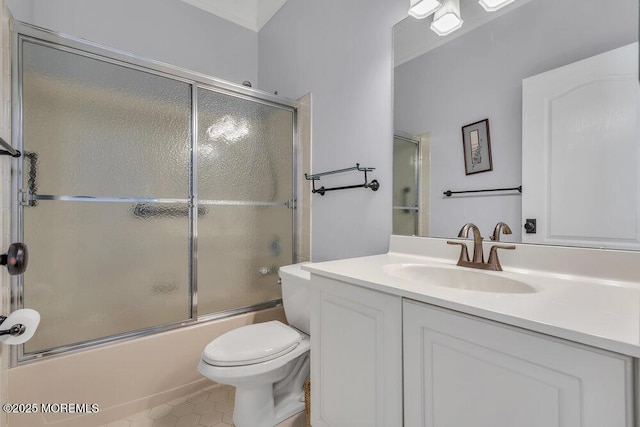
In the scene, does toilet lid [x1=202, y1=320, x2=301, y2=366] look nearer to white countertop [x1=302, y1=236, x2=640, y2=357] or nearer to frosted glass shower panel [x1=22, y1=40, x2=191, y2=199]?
white countertop [x1=302, y1=236, x2=640, y2=357]

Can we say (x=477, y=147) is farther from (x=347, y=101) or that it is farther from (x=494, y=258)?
(x=347, y=101)

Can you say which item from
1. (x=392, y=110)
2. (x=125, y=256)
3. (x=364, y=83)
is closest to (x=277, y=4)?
(x=364, y=83)

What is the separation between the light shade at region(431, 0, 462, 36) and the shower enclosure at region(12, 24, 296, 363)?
42.9 inches

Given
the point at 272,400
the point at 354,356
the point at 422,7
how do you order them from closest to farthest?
the point at 354,356 → the point at 422,7 → the point at 272,400

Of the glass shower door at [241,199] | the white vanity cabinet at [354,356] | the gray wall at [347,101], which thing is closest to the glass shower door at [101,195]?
the glass shower door at [241,199]

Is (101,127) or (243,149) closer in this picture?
(101,127)

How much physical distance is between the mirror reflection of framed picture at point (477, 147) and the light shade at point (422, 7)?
556 mm

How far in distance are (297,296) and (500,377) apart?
3.56ft

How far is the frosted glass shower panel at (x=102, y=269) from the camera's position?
4.26ft

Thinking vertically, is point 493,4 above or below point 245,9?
below

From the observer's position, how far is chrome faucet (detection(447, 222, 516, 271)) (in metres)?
1.04

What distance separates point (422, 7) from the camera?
4.21ft

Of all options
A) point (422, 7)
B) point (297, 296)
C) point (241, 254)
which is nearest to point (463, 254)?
point (297, 296)

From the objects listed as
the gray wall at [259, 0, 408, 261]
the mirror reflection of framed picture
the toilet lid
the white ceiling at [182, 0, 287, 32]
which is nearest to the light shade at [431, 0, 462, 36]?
the gray wall at [259, 0, 408, 261]
